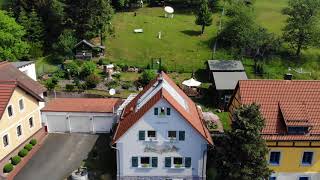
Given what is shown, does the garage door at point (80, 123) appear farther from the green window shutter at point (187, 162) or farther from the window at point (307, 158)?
the window at point (307, 158)

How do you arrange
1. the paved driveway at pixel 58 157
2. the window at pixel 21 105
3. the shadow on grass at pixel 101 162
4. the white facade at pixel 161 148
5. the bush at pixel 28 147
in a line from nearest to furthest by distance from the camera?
the white facade at pixel 161 148 → the shadow on grass at pixel 101 162 → the paved driveway at pixel 58 157 → the bush at pixel 28 147 → the window at pixel 21 105

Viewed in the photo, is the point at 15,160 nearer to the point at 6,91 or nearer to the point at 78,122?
the point at 6,91

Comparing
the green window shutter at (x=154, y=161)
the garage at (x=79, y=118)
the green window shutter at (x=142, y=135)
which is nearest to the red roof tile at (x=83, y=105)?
the garage at (x=79, y=118)

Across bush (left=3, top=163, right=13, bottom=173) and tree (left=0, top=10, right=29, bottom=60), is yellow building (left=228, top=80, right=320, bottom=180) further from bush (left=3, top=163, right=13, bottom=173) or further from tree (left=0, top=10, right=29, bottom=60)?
tree (left=0, top=10, right=29, bottom=60)

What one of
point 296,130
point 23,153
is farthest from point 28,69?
point 296,130

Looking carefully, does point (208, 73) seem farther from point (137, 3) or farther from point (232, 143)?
point (137, 3)

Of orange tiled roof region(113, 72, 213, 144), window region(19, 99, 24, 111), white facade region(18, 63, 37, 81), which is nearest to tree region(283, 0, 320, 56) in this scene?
orange tiled roof region(113, 72, 213, 144)
